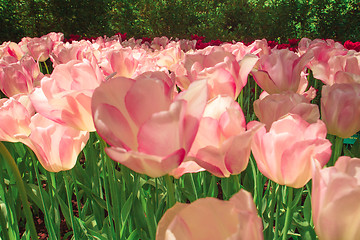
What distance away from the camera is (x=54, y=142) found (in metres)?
0.92

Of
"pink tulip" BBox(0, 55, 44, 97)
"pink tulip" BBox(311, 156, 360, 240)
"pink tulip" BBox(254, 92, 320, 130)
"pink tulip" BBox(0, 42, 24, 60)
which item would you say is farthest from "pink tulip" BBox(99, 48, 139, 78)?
"pink tulip" BBox(0, 42, 24, 60)

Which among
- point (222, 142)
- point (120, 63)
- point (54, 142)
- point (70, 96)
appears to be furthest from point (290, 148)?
point (120, 63)

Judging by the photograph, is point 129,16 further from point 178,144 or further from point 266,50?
point 178,144

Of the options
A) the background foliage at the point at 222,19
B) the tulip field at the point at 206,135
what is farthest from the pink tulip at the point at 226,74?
the background foliage at the point at 222,19

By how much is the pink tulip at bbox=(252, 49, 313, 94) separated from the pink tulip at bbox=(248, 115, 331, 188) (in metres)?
0.51

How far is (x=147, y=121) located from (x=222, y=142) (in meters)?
0.19

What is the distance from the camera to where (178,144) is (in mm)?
524

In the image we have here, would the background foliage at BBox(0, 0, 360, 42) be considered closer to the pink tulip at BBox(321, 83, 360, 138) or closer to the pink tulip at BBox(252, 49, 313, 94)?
the pink tulip at BBox(252, 49, 313, 94)

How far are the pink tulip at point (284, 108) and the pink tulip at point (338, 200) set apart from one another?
304 mm

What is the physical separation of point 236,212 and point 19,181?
0.44m

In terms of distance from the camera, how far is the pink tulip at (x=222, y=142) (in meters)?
0.62

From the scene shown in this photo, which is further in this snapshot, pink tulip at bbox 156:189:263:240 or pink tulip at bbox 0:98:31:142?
pink tulip at bbox 0:98:31:142

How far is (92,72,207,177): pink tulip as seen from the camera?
0.50 m

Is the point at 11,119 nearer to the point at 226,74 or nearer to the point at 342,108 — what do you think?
the point at 226,74
